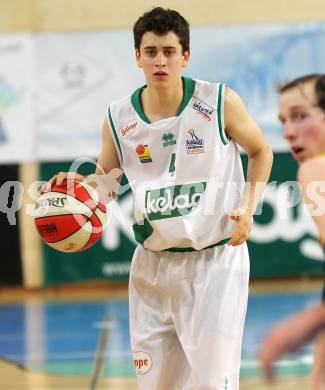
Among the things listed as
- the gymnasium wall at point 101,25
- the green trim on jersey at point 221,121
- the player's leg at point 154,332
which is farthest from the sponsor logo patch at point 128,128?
the gymnasium wall at point 101,25

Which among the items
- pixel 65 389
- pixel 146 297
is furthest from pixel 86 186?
pixel 65 389

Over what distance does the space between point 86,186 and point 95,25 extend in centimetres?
847

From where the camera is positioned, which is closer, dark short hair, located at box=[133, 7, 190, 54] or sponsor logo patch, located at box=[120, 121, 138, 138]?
dark short hair, located at box=[133, 7, 190, 54]

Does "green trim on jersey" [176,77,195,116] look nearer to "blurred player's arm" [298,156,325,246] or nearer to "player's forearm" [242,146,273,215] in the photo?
"player's forearm" [242,146,273,215]

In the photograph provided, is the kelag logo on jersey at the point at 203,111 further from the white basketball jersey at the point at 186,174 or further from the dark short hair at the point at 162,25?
the dark short hair at the point at 162,25

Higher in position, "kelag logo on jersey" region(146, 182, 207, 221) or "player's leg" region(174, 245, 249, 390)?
"kelag logo on jersey" region(146, 182, 207, 221)

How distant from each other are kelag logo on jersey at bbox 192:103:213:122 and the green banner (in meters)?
7.96

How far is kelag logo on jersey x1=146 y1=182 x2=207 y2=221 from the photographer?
193 inches

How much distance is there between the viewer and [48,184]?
200 inches

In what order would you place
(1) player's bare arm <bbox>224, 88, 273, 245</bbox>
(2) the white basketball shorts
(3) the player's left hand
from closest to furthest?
(3) the player's left hand → (2) the white basketball shorts → (1) player's bare arm <bbox>224, 88, 273, 245</bbox>

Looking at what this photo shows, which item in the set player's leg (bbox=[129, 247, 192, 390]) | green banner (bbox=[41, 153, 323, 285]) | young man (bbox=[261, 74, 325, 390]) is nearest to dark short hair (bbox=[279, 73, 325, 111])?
young man (bbox=[261, 74, 325, 390])

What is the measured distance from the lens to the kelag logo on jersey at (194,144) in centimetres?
497

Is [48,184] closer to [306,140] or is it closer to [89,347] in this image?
[306,140]

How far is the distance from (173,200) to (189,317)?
25.5 inches
